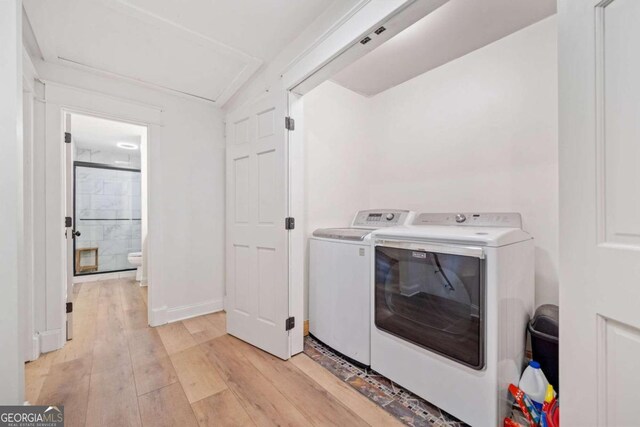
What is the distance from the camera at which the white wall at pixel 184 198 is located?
253cm

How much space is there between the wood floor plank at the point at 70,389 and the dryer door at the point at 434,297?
1729 millimetres

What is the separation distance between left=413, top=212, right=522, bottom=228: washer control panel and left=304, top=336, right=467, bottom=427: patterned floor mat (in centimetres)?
119

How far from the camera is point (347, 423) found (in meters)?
1.33

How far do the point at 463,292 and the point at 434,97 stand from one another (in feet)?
6.02

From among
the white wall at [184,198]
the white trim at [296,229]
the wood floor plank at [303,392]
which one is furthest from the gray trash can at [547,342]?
the white wall at [184,198]

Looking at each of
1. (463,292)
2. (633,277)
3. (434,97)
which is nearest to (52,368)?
(463,292)

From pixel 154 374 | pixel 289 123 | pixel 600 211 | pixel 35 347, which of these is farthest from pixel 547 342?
pixel 35 347

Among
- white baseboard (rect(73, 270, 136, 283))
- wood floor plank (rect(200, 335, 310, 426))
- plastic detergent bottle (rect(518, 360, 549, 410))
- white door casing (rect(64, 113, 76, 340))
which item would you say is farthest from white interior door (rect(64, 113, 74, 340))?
plastic detergent bottle (rect(518, 360, 549, 410))

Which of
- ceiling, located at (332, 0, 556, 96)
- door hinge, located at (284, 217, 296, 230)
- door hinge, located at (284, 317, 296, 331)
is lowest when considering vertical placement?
door hinge, located at (284, 317, 296, 331)

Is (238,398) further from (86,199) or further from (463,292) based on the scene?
(86,199)

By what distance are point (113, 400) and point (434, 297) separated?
6.27 feet

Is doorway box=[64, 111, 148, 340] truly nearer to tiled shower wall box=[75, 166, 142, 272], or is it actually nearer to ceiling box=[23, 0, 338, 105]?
tiled shower wall box=[75, 166, 142, 272]

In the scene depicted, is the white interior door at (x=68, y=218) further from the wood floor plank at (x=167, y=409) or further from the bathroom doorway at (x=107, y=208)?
the bathroom doorway at (x=107, y=208)

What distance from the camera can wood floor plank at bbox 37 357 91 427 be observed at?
1392 mm
